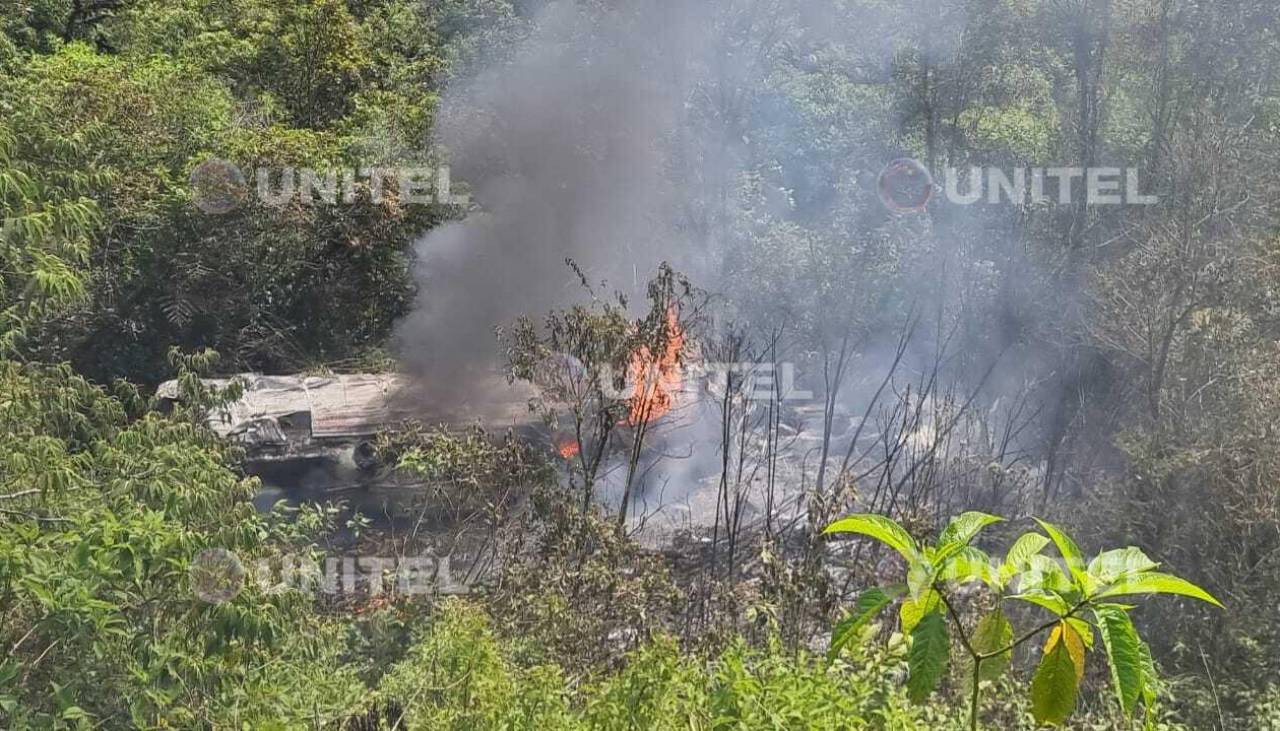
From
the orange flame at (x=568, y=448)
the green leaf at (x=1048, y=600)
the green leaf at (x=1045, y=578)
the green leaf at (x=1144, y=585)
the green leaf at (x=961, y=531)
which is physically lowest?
the orange flame at (x=568, y=448)

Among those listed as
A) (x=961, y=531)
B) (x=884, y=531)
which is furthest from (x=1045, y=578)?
(x=884, y=531)

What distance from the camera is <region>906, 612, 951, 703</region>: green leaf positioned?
5.83 ft

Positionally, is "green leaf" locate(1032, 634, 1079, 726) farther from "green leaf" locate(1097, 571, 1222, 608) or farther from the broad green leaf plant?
"green leaf" locate(1097, 571, 1222, 608)

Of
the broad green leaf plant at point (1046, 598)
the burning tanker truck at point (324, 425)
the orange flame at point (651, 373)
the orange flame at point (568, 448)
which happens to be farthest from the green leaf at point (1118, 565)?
the burning tanker truck at point (324, 425)

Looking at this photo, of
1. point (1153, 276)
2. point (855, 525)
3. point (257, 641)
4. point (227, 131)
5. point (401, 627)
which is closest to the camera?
point (855, 525)

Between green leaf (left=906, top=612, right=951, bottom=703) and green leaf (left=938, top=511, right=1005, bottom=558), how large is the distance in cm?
10

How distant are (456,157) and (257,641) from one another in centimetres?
828

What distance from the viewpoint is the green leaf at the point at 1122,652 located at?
1664 mm

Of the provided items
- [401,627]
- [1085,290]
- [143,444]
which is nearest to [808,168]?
[1085,290]

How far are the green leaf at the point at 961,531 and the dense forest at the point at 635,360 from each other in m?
0.02

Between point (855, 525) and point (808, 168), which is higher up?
point (808, 168)

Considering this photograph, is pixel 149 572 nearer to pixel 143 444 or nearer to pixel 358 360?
pixel 143 444

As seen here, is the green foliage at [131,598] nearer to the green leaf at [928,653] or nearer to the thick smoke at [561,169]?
the green leaf at [928,653]

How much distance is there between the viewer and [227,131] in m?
11.0
